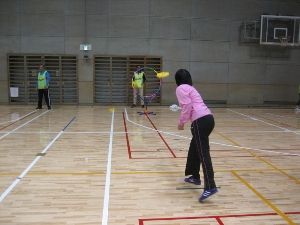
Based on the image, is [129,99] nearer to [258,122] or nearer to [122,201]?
[258,122]

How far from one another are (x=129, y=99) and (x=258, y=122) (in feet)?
20.6

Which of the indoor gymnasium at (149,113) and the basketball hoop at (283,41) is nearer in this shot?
the indoor gymnasium at (149,113)

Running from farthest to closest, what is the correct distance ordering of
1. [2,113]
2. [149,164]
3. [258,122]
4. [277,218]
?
[2,113]
[258,122]
[149,164]
[277,218]

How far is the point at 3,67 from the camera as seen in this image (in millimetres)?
15172

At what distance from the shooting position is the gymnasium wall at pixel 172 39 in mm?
15109

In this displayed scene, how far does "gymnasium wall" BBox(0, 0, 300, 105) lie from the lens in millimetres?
15109

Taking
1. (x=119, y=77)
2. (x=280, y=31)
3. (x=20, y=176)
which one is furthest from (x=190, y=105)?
(x=280, y=31)

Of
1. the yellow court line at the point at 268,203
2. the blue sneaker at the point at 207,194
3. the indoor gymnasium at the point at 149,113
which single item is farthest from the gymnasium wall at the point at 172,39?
the blue sneaker at the point at 207,194

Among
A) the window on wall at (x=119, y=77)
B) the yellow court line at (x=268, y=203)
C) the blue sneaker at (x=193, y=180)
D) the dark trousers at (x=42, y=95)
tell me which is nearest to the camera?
the yellow court line at (x=268, y=203)

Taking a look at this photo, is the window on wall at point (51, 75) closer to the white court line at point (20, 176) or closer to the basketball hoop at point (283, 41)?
the white court line at point (20, 176)

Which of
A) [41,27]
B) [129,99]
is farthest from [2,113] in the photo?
[129,99]

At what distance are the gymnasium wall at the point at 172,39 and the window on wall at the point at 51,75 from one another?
0.97 ft

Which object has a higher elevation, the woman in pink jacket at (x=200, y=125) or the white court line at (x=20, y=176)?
the woman in pink jacket at (x=200, y=125)

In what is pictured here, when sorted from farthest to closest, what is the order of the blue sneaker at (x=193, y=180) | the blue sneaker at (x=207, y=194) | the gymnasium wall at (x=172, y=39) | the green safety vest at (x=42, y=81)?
the gymnasium wall at (x=172, y=39)
the green safety vest at (x=42, y=81)
the blue sneaker at (x=193, y=180)
the blue sneaker at (x=207, y=194)
